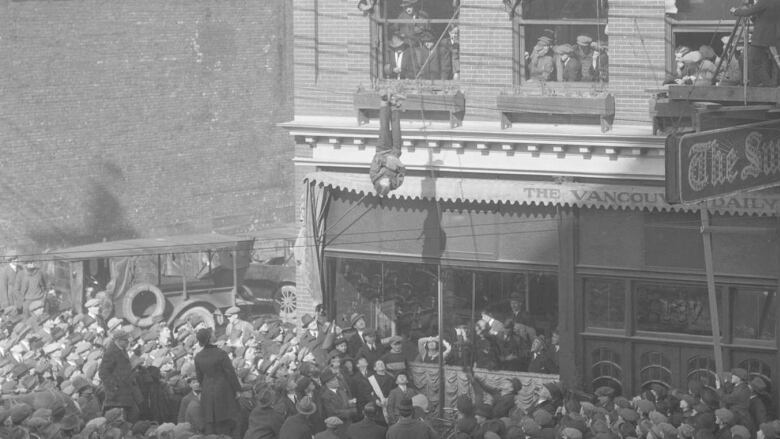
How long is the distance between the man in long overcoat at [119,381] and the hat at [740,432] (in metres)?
6.81

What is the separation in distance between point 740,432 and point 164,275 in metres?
15.1

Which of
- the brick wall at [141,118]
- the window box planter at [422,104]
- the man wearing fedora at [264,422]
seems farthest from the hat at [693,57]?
the brick wall at [141,118]

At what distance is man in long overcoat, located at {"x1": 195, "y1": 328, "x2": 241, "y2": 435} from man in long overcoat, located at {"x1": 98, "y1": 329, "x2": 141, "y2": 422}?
1.08m

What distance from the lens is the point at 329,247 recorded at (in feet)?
72.8

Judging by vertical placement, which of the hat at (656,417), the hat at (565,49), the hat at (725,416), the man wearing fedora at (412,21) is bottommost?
the hat at (656,417)

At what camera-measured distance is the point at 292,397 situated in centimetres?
1820

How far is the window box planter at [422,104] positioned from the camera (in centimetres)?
2120

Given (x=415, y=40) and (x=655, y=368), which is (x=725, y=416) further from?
(x=415, y=40)

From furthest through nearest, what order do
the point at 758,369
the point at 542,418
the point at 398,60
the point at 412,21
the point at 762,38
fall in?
the point at 398,60
the point at 412,21
the point at 758,369
the point at 762,38
the point at 542,418

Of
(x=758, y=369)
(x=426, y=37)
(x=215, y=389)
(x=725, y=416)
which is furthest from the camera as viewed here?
(x=426, y=37)

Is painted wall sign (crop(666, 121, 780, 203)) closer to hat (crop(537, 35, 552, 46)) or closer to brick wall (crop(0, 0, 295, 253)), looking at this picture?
hat (crop(537, 35, 552, 46))

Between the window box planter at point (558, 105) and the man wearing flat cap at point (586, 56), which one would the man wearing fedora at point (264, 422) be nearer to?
the window box planter at point (558, 105)

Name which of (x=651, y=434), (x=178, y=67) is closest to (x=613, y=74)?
(x=651, y=434)

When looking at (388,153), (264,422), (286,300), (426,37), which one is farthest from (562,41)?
(286,300)
